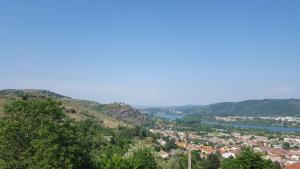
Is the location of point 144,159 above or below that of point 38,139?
below

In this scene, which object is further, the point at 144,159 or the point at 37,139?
the point at 144,159

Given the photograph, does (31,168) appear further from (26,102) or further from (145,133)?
(145,133)

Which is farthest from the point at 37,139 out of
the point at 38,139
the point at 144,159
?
the point at 144,159

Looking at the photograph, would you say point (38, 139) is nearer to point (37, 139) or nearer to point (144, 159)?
point (37, 139)

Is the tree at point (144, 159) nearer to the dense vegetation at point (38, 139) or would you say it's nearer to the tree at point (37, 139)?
the dense vegetation at point (38, 139)

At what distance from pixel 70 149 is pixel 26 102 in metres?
7.43

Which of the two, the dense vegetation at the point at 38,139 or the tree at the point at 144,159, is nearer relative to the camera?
the dense vegetation at the point at 38,139

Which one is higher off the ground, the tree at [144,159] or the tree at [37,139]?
the tree at [37,139]

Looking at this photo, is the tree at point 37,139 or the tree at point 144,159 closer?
the tree at point 37,139

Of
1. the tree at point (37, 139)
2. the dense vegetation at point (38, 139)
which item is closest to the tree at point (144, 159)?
the dense vegetation at point (38, 139)

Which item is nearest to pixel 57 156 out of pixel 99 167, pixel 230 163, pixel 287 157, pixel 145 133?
pixel 99 167

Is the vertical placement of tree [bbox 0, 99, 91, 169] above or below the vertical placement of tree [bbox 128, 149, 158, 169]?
above

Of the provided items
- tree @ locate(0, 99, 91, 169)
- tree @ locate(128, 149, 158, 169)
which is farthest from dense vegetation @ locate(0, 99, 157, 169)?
tree @ locate(128, 149, 158, 169)

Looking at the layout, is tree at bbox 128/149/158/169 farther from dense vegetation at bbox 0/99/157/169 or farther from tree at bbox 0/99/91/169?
tree at bbox 0/99/91/169
